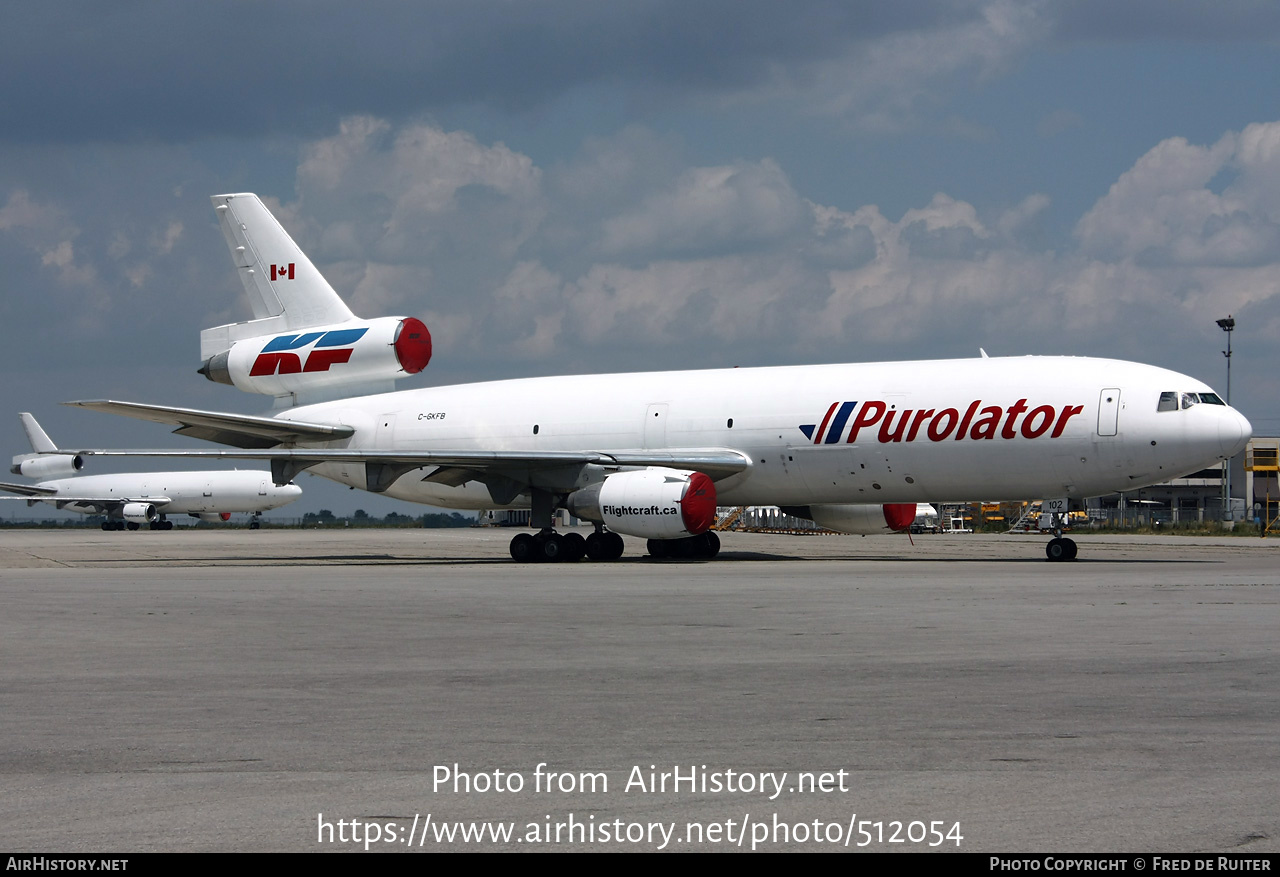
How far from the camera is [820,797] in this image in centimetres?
567

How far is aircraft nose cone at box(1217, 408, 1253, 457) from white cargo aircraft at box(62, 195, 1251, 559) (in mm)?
40

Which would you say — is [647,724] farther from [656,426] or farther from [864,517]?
[864,517]

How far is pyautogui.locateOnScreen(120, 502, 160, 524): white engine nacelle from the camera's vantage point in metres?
85.9

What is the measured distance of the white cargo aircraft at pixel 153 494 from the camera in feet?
275

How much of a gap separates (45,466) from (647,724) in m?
101

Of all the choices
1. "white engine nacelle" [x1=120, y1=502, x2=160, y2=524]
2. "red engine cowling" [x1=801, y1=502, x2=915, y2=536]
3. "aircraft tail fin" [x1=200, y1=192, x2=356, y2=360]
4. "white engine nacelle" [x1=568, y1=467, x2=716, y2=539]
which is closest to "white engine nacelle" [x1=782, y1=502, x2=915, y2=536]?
"red engine cowling" [x1=801, y1=502, x2=915, y2=536]

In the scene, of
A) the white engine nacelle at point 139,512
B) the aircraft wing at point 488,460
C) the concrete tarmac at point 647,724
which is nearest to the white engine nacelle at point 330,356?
the aircraft wing at point 488,460

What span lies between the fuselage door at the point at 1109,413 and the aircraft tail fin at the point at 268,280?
19.4 m

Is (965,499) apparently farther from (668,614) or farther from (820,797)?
(820,797)

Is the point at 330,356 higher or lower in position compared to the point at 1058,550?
higher

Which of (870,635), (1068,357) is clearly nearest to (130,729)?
(870,635)

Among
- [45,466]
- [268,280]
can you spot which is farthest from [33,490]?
[268,280]

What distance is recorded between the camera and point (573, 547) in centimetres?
2995
